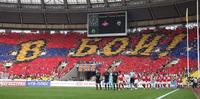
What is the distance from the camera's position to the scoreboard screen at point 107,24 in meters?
68.1

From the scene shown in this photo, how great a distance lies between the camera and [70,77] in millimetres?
65625

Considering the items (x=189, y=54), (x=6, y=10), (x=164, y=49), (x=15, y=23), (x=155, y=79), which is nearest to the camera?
(x=155, y=79)

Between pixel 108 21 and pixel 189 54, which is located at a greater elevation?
pixel 108 21

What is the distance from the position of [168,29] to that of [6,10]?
97.7ft

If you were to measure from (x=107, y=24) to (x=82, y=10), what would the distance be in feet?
17.0

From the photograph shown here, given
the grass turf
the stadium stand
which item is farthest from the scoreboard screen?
the grass turf

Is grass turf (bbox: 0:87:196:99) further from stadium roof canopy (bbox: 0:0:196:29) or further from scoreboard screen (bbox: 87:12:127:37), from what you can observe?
scoreboard screen (bbox: 87:12:127:37)

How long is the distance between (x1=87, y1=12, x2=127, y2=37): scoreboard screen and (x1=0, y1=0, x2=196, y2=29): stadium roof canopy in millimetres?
1159

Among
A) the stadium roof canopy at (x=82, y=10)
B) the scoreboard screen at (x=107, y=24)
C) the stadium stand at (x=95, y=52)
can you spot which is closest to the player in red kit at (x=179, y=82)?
the stadium stand at (x=95, y=52)

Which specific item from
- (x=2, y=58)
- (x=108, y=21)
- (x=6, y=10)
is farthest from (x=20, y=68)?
(x=108, y=21)

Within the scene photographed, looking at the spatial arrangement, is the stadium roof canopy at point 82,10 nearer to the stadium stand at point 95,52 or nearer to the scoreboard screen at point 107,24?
the scoreboard screen at point 107,24

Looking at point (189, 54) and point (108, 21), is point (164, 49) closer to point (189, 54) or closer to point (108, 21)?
point (189, 54)

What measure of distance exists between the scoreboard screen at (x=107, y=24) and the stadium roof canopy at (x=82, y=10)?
116 cm

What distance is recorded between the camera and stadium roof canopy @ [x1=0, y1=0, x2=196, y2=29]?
66250mm
